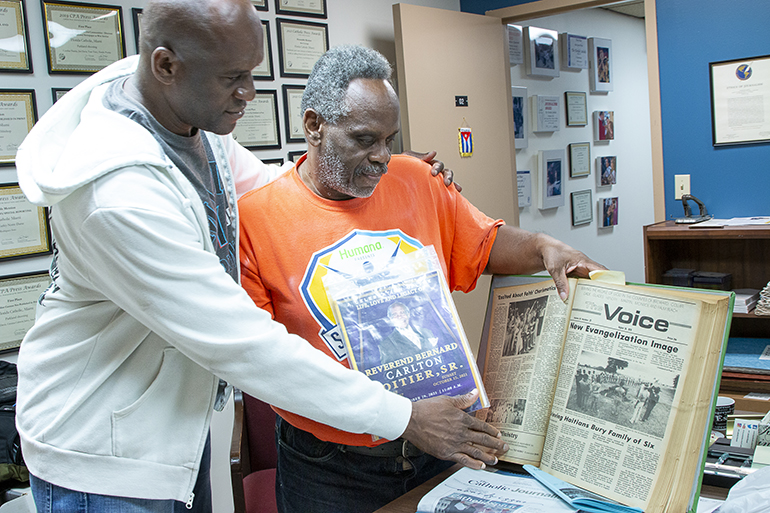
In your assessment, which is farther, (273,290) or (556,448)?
(273,290)

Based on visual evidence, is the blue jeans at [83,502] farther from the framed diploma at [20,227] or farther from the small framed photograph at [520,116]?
the small framed photograph at [520,116]

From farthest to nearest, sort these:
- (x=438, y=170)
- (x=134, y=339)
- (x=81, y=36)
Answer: (x=81, y=36) → (x=438, y=170) → (x=134, y=339)

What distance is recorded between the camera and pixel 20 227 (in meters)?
2.39

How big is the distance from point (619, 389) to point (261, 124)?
2528mm

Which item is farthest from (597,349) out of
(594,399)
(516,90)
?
(516,90)

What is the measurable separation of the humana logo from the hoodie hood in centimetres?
35

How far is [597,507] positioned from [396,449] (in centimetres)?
38

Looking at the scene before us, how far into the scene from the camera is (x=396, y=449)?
3.78 feet

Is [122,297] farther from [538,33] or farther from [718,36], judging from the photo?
[538,33]

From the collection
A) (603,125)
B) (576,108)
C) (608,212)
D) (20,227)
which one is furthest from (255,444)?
(603,125)

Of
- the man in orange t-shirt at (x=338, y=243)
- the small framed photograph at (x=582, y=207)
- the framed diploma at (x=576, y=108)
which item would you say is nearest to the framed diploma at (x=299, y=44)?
the man in orange t-shirt at (x=338, y=243)

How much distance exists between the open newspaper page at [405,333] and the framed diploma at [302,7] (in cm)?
247

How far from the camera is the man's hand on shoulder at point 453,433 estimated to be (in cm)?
99

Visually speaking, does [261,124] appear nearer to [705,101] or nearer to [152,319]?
[705,101]
